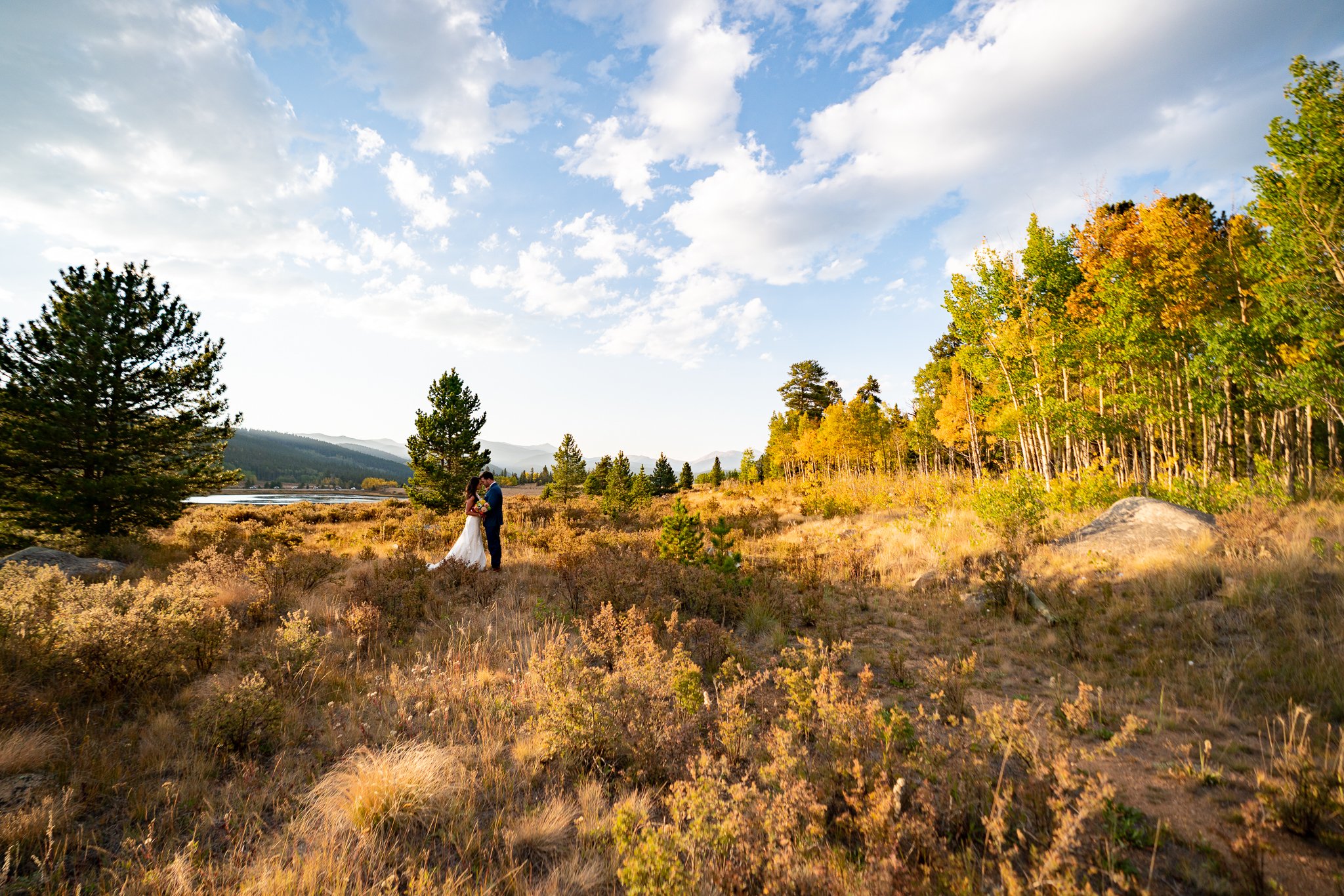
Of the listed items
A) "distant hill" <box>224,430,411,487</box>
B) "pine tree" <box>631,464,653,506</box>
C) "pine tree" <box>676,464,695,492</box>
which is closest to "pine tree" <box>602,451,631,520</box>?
"pine tree" <box>631,464,653,506</box>

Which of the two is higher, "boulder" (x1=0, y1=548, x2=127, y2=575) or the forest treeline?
the forest treeline

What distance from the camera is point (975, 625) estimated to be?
24.1ft

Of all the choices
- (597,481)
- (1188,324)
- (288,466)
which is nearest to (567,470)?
(597,481)

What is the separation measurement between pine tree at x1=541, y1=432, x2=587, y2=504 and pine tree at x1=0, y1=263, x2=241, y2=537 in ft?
86.8

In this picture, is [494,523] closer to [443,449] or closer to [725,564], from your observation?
[725,564]

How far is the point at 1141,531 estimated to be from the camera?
911cm

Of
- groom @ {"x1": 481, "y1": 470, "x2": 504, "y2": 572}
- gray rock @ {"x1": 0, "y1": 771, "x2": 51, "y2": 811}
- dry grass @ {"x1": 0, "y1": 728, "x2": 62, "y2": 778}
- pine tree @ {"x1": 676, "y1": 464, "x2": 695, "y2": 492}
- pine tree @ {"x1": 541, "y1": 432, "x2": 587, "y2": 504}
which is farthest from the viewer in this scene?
pine tree @ {"x1": 676, "y1": 464, "x2": 695, "y2": 492}

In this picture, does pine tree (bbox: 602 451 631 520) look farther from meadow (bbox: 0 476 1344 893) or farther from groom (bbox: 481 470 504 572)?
meadow (bbox: 0 476 1344 893)

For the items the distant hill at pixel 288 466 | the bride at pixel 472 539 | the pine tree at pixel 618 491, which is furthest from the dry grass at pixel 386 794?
the distant hill at pixel 288 466

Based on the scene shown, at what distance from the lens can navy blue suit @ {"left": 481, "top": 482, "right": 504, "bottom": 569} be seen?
9.48 metres

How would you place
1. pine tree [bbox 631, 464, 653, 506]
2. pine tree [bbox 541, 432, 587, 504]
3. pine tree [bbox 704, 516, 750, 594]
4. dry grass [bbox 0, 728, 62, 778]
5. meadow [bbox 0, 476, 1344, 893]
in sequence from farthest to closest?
pine tree [bbox 541, 432, 587, 504] < pine tree [bbox 631, 464, 653, 506] < pine tree [bbox 704, 516, 750, 594] < dry grass [bbox 0, 728, 62, 778] < meadow [bbox 0, 476, 1344, 893]

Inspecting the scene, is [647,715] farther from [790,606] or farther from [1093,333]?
[1093,333]

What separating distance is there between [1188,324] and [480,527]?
819 inches

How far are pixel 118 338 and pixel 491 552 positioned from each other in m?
12.0
